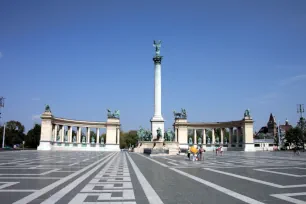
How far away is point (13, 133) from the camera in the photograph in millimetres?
120875

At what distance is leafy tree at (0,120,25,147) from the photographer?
114838 mm

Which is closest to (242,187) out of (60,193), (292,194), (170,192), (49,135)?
(292,194)

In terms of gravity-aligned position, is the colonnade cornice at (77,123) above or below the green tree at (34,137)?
above

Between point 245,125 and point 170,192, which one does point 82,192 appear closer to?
point 170,192

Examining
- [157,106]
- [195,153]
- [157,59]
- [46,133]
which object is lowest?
[195,153]

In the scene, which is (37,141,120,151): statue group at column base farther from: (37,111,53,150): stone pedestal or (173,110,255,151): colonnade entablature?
(173,110,255,151): colonnade entablature

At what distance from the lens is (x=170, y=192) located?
10.7 meters

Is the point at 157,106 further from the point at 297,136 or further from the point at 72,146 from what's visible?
the point at 297,136

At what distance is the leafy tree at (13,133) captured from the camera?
115 metres

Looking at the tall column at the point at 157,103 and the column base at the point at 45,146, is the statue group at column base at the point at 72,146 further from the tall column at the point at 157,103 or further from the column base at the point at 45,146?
the tall column at the point at 157,103

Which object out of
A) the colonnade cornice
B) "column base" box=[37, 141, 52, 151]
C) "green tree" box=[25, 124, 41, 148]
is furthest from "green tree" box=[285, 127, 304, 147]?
"green tree" box=[25, 124, 41, 148]

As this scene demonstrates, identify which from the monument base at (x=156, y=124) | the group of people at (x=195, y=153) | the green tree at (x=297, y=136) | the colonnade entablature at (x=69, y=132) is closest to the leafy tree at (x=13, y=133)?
the colonnade entablature at (x=69, y=132)

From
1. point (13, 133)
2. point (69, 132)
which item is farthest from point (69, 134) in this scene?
point (13, 133)

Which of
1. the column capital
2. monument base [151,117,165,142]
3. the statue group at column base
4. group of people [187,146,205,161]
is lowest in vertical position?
the statue group at column base
